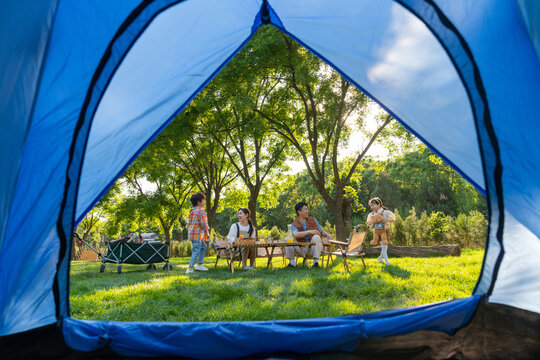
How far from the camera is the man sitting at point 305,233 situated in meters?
7.38

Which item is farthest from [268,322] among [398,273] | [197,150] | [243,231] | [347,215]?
[197,150]

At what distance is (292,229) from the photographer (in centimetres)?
764

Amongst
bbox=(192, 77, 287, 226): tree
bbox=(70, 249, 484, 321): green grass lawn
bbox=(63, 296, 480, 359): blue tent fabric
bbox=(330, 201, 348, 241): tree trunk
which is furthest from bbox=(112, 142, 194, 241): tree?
bbox=(63, 296, 480, 359): blue tent fabric

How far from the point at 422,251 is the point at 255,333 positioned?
1060 cm

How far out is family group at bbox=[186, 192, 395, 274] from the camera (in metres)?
7.17

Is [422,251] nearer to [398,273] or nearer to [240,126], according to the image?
[398,273]

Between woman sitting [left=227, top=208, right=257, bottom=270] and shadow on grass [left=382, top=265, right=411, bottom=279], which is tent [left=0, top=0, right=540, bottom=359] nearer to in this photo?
shadow on grass [left=382, top=265, right=411, bottom=279]

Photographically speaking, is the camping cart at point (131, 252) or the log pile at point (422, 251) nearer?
the camping cart at point (131, 252)

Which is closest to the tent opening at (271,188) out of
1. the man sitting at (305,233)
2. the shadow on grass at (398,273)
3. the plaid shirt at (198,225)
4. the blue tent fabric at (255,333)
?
the shadow on grass at (398,273)

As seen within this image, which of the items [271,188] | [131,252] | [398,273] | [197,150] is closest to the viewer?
[398,273]

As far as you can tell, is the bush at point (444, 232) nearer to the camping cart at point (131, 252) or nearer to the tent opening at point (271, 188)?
the tent opening at point (271, 188)

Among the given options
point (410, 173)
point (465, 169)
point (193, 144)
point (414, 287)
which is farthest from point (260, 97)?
point (410, 173)

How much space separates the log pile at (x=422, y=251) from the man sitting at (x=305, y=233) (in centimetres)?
454

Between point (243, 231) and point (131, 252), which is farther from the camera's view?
point (131, 252)
